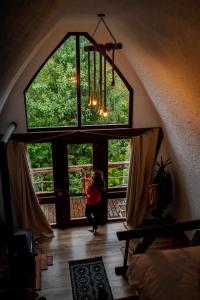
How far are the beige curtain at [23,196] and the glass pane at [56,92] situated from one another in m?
0.63

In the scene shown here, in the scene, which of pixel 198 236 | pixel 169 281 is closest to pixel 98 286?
pixel 198 236

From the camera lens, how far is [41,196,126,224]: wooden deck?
20.0ft

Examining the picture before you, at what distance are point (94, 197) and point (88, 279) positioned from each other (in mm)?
1477

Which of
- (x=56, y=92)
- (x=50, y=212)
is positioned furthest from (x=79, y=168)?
(x=56, y=92)

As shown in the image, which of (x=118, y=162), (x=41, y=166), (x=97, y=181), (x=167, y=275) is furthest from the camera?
(x=118, y=162)

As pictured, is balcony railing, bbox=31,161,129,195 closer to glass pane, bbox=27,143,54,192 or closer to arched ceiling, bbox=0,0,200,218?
glass pane, bbox=27,143,54,192

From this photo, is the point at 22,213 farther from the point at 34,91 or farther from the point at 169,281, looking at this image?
the point at 169,281

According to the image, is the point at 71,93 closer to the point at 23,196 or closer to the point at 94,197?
the point at 94,197

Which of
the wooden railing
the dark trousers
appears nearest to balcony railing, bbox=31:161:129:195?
the dark trousers

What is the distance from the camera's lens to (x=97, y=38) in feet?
16.3

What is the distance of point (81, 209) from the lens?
20.6ft

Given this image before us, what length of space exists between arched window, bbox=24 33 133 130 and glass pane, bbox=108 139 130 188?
1.43ft

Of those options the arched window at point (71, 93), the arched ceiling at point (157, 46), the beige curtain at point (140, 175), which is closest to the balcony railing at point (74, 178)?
the beige curtain at point (140, 175)

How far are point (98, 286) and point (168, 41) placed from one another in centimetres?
394
